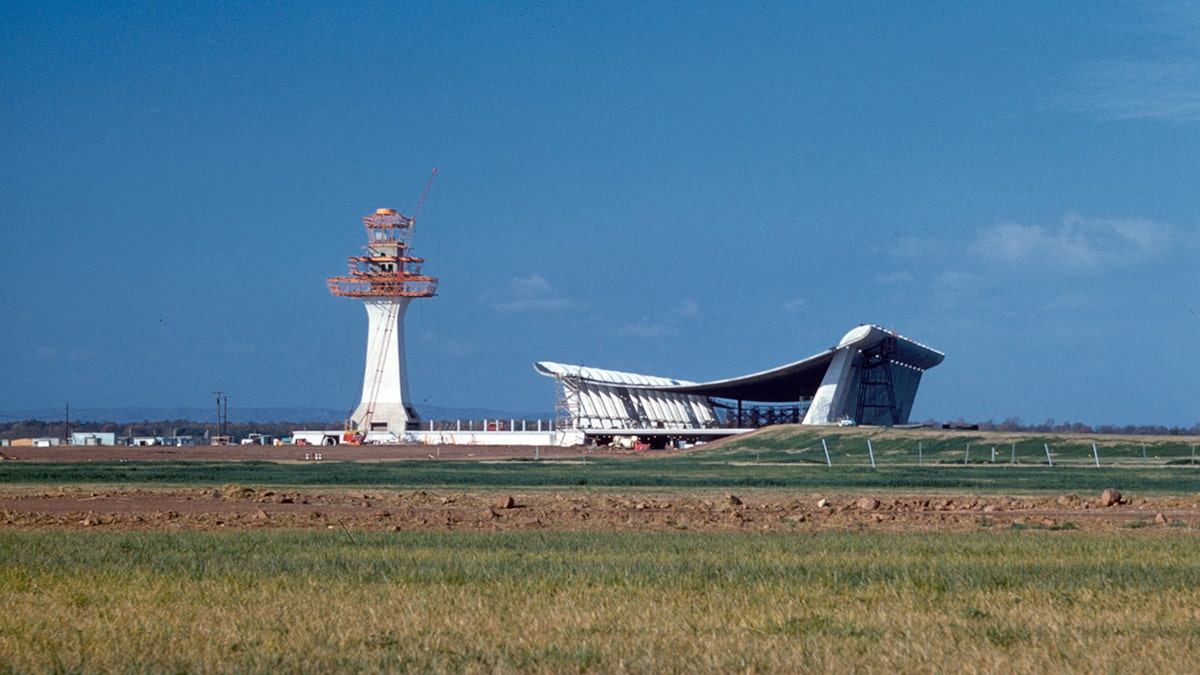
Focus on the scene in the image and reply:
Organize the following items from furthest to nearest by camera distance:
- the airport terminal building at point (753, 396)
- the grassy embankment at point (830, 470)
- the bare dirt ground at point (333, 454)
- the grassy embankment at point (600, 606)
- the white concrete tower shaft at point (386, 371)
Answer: the white concrete tower shaft at point (386, 371) → the airport terminal building at point (753, 396) → the bare dirt ground at point (333, 454) → the grassy embankment at point (830, 470) → the grassy embankment at point (600, 606)

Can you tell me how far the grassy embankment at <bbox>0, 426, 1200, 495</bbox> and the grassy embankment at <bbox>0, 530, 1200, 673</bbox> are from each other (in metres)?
22.0

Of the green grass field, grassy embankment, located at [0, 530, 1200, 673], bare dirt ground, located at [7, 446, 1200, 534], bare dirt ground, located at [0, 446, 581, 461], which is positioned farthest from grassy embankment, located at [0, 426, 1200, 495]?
grassy embankment, located at [0, 530, 1200, 673]

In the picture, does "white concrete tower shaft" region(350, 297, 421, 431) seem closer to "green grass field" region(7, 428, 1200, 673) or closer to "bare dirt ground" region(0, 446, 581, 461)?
"bare dirt ground" region(0, 446, 581, 461)

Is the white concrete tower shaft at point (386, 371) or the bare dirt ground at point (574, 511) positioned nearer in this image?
the bare dirt ground at point (574, 511)

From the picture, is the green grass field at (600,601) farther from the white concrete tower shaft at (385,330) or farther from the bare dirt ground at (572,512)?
the white concrete tower shaft at (385,330)

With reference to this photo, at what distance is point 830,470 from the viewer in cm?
5294

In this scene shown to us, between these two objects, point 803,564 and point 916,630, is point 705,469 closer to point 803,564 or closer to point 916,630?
point 803,564

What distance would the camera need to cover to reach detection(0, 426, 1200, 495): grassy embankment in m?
42.1

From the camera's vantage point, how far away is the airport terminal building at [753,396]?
8975cm

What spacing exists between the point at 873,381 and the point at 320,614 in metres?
86.6

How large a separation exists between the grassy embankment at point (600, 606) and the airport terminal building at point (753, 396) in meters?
68.8

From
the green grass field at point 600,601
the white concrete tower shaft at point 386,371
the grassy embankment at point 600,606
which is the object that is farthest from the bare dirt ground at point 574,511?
the white concrete tower shaft at point 386,371

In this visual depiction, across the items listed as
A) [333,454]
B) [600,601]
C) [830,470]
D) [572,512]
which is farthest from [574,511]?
[333,454]

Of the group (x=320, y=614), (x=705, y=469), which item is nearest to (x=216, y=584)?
(x=320, y=614)
